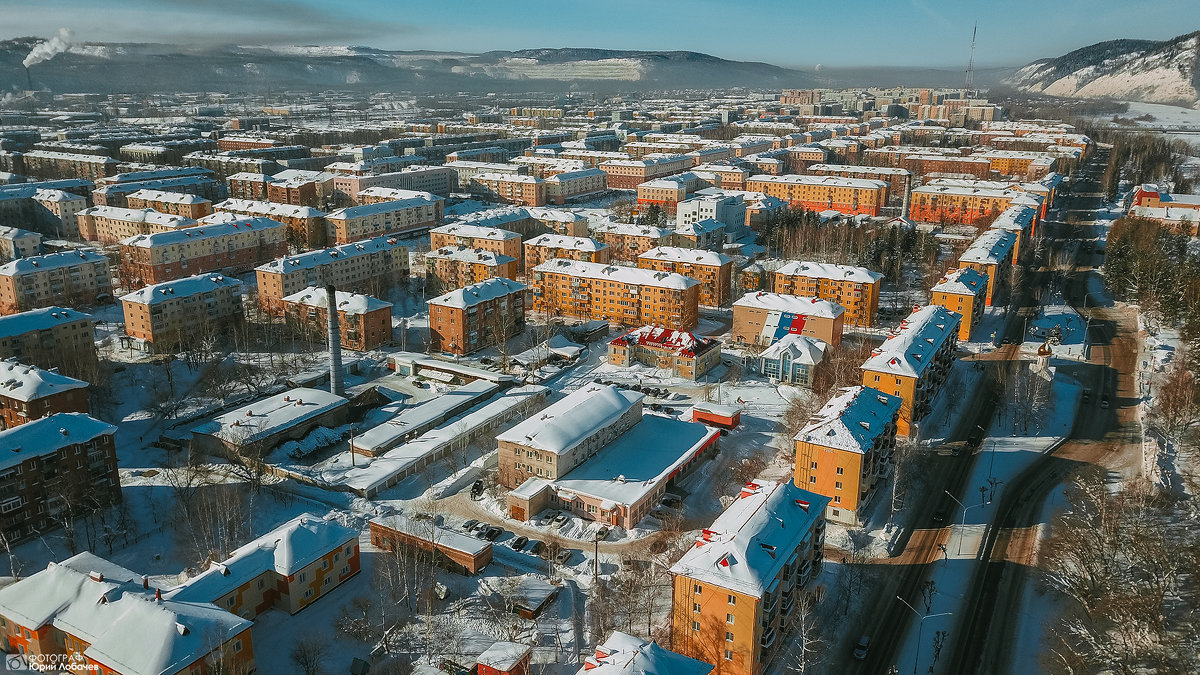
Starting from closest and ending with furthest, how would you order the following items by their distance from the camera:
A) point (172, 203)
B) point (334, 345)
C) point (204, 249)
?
point (334, 345), point (204, 249), point (172, 203)

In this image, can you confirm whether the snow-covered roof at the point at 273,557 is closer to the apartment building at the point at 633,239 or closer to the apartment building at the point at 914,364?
the apartment building at the point at 914,364

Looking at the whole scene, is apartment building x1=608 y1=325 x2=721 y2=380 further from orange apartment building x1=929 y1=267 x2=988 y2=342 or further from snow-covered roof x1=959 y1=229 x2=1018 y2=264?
snow-covered roof x1=959 y1=229 x2=1018 y2=264

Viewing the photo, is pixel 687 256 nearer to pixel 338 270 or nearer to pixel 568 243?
pixel 568 243

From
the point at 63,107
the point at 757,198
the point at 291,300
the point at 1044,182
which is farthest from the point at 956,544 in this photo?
the point at 63,107

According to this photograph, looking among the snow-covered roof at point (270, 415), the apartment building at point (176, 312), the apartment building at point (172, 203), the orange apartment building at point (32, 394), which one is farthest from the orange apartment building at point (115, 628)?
the apartment building at point (172, 203)

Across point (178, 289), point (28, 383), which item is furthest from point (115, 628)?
point (178, 289)

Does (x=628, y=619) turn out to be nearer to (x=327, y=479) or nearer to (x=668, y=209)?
(x=327, y=479)

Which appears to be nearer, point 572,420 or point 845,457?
point 845,457
